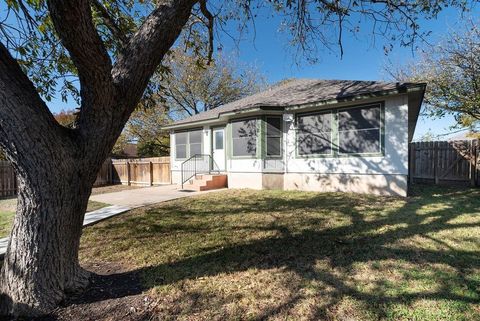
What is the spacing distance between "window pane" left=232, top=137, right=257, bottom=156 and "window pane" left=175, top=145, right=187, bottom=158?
150 inches

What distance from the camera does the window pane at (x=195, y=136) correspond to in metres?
14.0

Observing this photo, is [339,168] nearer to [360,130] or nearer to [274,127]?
[360,130]

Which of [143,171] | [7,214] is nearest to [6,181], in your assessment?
[7,214]

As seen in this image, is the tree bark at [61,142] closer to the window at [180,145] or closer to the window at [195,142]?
the window at [195,142]

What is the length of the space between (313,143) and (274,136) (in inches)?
63.6

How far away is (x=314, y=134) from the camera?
1008 cm

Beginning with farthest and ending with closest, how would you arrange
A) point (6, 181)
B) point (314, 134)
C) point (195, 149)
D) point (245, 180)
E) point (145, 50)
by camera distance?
point (195, 149) → point (6, 181) → point (245, 180) → point (314, 134) → point (145, 50)

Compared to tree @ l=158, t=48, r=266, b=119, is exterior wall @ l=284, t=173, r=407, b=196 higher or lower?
lower

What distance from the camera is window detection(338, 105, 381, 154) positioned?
8.83m

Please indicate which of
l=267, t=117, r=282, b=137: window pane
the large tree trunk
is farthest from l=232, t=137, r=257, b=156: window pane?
the large tree trunk

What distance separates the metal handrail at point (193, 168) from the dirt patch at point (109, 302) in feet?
31.8

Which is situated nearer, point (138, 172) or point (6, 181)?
point (6, 181)

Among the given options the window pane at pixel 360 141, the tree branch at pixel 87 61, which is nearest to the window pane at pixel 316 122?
the window pane at pixel 360 141

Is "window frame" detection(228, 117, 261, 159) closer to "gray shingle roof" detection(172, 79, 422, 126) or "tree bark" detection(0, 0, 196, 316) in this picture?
"gray shingle roof" detection(172, 79, 422, 126)
